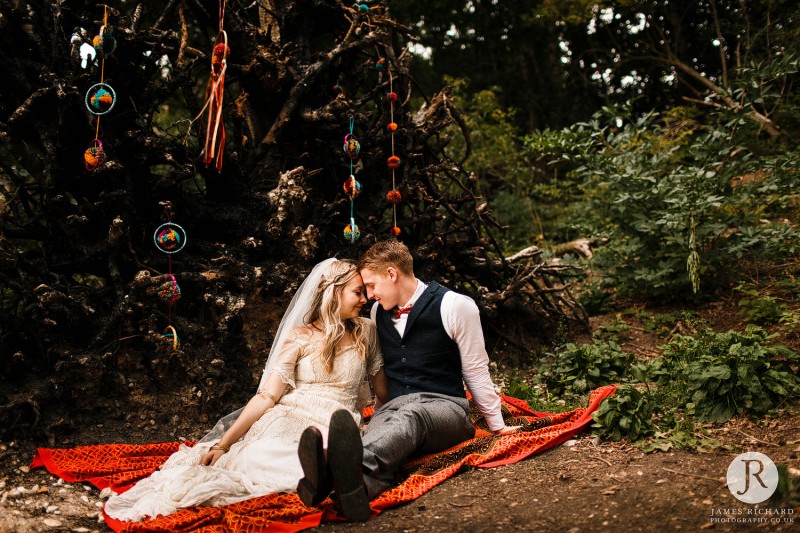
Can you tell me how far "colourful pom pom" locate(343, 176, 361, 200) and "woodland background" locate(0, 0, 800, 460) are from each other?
0.20 m

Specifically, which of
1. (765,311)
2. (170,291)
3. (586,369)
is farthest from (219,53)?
(765,311)

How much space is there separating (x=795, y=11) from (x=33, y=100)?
932 centimetres

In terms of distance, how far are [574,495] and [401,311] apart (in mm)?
1458

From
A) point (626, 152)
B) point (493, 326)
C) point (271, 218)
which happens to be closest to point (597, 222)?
point (626, 152)

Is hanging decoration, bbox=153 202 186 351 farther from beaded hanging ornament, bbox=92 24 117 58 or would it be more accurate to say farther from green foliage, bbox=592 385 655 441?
green foliage, bbox=592 385 655 441

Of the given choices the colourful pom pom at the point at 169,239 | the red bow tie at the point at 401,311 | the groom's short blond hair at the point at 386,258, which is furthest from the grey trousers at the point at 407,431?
the colourful pom pom at the point at 169,239

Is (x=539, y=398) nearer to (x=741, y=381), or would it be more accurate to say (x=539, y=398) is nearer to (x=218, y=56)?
(x=741, y=381)

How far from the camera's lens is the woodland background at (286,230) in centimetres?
401

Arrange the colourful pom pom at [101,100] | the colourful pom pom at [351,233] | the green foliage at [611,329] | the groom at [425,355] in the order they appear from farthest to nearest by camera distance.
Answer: the green foliage at [611,329] < the colourful pom pom at [351,233] < the colourful pom pom at [101,100] < the groom at [425,355]

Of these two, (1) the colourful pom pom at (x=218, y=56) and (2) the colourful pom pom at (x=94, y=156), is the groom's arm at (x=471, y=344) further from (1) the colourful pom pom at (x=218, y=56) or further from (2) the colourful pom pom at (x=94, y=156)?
(2) the colourful pom pom at (x=94, y=156)

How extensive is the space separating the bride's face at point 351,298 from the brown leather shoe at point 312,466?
3.65 ft

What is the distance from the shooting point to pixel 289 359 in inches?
142

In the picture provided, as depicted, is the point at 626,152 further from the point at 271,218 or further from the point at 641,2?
the point at 641,2

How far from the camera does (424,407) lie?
139 inches
